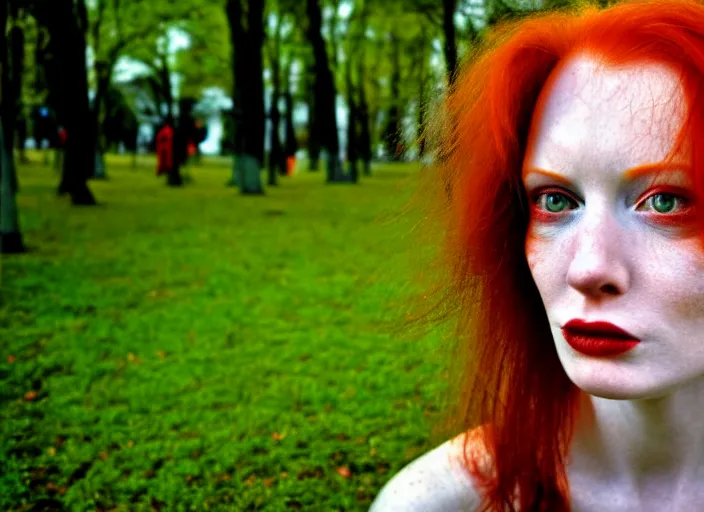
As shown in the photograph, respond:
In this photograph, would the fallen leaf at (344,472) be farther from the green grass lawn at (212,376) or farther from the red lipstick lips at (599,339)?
the red lipstick lips at (599,339)

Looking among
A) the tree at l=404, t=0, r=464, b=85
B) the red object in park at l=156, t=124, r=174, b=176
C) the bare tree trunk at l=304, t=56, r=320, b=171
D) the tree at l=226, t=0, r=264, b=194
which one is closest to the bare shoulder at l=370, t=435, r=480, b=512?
the tree at l=404, t=0, r=464, b=85

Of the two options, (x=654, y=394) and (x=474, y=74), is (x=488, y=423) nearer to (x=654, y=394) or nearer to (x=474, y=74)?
(x=654, y=394)

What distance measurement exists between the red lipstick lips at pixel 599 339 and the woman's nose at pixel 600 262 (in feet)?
0.19

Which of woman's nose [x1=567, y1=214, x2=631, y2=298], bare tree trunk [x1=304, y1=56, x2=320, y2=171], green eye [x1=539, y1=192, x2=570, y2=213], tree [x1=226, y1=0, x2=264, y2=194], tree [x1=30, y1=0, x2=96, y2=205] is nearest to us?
woman's nose [x1=567, y1=214, x2=631, y2=298]

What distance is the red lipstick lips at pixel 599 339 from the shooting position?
4.19 ft

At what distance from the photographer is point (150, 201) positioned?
48.8 feet

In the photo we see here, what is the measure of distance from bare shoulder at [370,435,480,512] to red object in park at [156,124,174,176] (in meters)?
18.7

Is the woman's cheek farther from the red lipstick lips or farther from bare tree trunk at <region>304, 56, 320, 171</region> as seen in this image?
bare tree trunk at <region>304, 56, 320, 171</region>

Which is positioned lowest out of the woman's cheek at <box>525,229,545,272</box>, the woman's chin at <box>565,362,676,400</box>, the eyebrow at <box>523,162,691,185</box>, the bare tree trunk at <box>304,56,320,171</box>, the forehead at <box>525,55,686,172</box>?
the woman's chin at <box>565,362,676,400</box>

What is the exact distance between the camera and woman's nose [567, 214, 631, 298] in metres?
1.24

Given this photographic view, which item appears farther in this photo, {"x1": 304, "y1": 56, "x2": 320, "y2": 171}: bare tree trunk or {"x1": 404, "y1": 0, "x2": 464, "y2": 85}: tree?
{"x1": 304, "y1": 56, "x2": 320, "y2": 171}: bare tree trunk

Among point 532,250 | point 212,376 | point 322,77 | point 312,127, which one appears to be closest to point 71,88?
point 322,77

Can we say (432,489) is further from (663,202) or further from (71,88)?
(71,88)

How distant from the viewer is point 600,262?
1.25 meters
